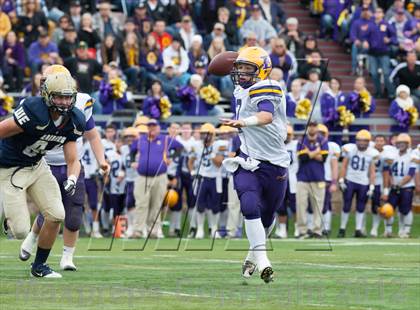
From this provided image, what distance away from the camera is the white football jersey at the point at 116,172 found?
62.5 feet

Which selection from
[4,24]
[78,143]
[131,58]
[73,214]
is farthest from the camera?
[131,58]

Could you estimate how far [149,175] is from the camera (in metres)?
18.4

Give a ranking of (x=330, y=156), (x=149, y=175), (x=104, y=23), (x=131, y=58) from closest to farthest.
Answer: (x=149, y=175) → (x=330, y=156) → (x=131, y=58) → (x=104, y=23)

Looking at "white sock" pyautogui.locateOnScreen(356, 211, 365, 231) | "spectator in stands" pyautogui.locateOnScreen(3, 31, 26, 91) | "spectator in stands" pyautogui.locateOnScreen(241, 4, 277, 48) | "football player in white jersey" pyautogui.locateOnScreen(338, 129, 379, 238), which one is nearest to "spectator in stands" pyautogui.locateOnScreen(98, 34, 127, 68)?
"spectator in stands" pyautogui.locateOnScreen(3, 31, 26, 91)

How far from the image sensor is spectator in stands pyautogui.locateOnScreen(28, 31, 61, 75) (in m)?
19.6

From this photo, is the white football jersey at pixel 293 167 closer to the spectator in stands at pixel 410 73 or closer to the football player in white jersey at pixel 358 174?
the football player in white jersey at pixel 358 174

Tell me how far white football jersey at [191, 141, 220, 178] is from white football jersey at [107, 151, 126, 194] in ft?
3.84

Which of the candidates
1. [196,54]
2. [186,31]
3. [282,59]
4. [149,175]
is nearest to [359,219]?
[282,59]

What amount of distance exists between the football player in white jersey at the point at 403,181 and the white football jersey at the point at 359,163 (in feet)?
1.20

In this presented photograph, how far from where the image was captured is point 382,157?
64.1ft

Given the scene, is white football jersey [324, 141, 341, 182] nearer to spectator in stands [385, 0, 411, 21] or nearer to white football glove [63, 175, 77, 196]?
spectator in stands [385, 0, 411, 21]

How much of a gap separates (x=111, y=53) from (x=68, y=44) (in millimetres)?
883

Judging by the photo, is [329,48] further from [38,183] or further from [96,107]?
[38,183]

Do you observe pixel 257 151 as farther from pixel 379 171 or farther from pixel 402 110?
pixel 402 110
